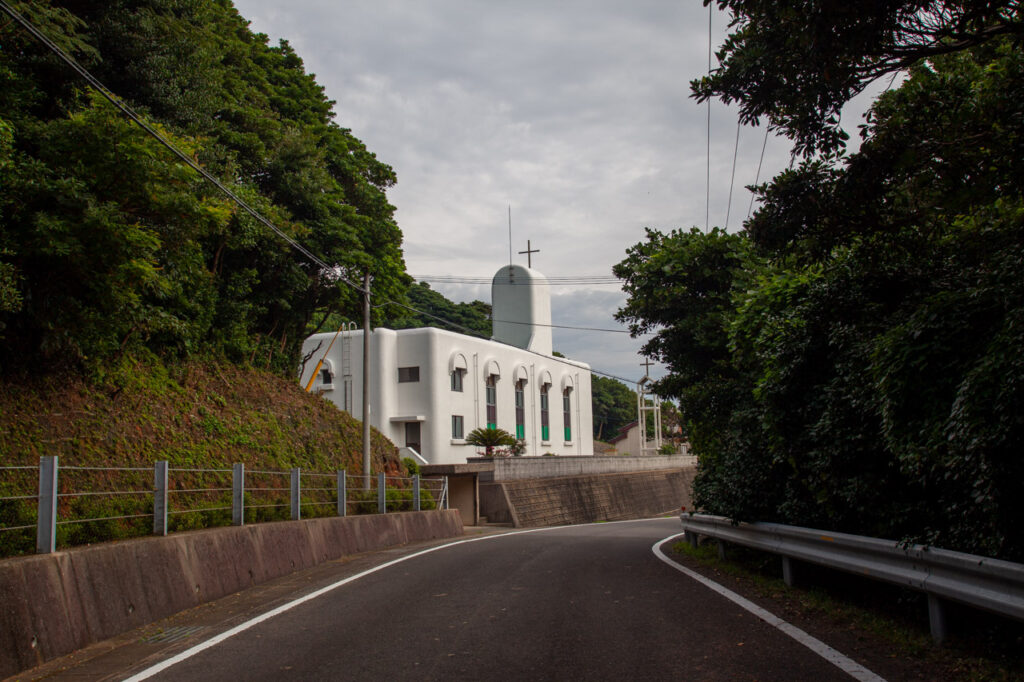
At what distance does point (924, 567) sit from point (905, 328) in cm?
185

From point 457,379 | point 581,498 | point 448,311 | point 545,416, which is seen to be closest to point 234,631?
point 581,498

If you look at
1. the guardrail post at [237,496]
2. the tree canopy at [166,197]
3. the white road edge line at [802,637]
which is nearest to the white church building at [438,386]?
the tree canopy at [166,197]

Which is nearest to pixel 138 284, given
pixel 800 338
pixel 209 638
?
pixel 209 638

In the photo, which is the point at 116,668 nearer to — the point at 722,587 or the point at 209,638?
the point at 209,638

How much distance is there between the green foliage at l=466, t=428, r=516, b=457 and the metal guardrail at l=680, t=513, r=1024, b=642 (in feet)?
111

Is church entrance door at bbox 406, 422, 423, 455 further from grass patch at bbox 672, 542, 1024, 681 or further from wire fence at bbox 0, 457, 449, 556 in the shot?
grass patch at bbox 672, 542, 1024, 681

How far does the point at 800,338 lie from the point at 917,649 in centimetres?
376

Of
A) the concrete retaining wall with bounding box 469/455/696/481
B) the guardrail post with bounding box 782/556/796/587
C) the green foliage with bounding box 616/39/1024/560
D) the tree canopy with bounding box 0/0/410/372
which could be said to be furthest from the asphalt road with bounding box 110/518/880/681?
the concrete retaining wall with bounding box 469/455/696/481

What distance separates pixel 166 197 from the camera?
13578 mm

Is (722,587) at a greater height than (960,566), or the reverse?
(960,566)

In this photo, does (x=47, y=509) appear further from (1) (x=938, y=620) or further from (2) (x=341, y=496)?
(2) (x=341, y=496)

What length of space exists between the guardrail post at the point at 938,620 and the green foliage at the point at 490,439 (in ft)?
119

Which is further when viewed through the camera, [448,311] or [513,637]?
[448,311]

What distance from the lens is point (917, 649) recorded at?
20.1 feet
